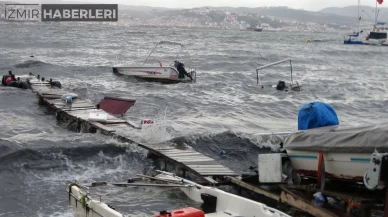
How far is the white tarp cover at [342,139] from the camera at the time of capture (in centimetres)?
Answer: 967

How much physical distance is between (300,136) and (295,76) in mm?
35672

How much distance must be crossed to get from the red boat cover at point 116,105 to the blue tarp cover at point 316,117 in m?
12.5

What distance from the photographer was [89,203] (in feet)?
33.9

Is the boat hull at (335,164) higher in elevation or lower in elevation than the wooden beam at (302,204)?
→ higher

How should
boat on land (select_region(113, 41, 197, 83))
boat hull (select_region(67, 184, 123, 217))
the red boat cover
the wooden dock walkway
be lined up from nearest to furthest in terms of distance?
boat hull (select_region(67, 184, 123, 217))
the wooden dock walkway
the red boat cover
boat on land (select_region(113, 41, 197, 83))

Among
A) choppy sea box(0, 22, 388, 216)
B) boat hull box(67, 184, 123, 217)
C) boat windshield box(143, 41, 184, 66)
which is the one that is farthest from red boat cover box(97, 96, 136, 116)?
boat windshield box(143, 41, 184, 66)

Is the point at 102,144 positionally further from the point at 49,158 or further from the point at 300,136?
the point at 300,136

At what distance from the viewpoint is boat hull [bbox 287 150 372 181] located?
9.99m

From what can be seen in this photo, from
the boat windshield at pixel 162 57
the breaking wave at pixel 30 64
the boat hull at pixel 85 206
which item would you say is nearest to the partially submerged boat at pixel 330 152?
the boat hull at pixel 85 206

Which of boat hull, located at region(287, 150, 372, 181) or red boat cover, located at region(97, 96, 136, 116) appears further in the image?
red boat cover, located at region(97, 96, 136, 116)

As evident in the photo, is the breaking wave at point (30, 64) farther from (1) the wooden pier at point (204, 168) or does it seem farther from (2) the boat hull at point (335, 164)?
(2) the boat hull at point (335, 164)

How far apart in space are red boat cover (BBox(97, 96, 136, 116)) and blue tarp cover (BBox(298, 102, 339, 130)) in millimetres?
12489

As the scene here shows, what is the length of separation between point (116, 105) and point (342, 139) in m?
14.8

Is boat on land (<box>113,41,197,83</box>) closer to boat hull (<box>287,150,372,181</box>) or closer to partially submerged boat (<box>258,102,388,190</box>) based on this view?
partially submerged boat (<box>258,102,388,190</box>)
